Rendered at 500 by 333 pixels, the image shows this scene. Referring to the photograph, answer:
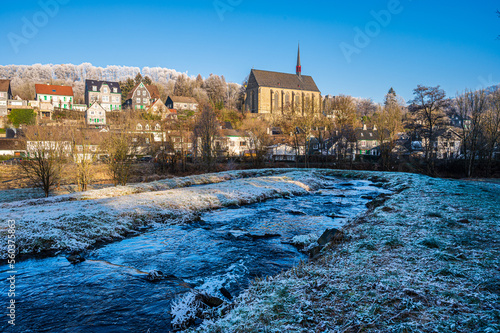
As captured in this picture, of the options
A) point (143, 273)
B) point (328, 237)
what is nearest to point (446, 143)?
point (328, 237)

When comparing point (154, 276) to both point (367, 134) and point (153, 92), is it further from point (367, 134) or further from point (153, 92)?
point (153, 92)

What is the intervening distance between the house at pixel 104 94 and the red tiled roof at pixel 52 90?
6.72 m

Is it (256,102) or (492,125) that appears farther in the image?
(256,102)

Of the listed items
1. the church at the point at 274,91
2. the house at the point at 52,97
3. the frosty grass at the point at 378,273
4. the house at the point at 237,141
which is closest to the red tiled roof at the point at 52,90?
the house at the point at 52,97

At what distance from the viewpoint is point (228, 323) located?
17.5 ft

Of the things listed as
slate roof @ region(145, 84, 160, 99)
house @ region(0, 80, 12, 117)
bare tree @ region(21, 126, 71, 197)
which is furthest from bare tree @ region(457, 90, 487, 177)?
house @ region(0, 80, 12, 117)

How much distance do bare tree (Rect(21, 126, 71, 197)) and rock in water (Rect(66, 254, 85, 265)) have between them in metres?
21.6

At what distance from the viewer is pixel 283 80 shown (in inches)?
5207

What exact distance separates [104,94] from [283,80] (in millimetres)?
75103

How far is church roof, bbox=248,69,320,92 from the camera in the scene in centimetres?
12669

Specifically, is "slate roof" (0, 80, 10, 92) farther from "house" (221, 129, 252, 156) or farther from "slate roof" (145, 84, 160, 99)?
"house" (221, 129, 252, 156)

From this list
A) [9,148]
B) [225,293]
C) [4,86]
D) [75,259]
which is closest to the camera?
[225,293]

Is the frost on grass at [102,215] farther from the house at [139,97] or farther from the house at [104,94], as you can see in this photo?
the house at [104,94]

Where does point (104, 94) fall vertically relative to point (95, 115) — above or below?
above
